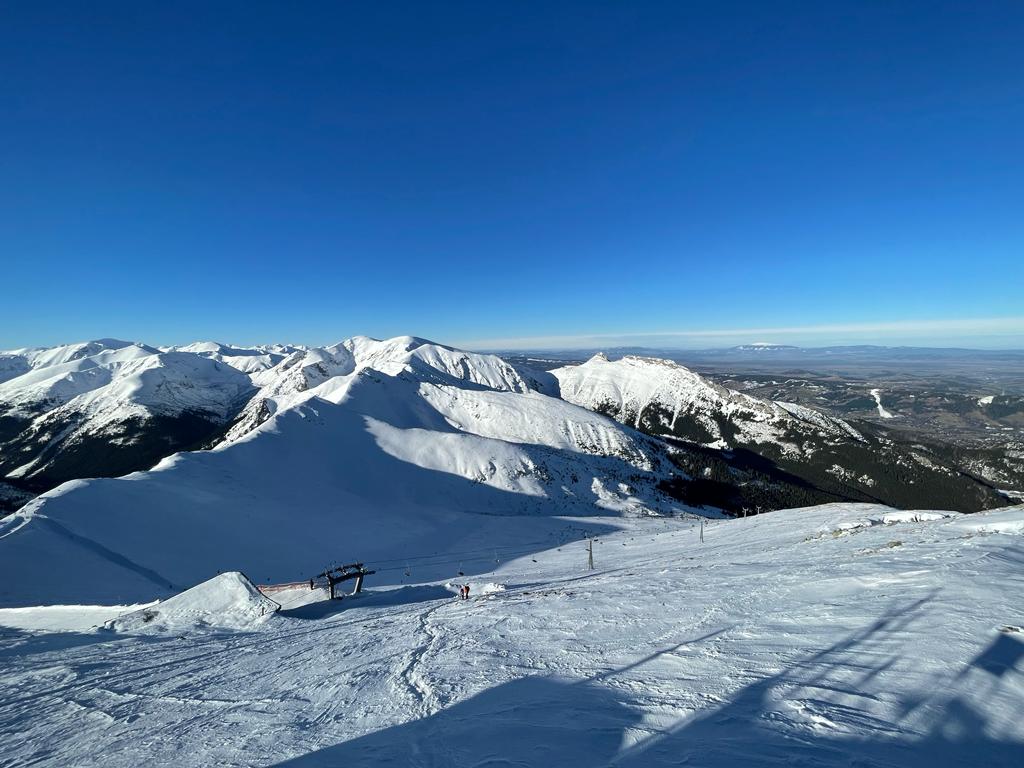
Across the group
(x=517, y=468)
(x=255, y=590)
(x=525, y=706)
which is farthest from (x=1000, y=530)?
(x=517, y=468)

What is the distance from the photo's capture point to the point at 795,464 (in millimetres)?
143500

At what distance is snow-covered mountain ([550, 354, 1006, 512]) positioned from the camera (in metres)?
109

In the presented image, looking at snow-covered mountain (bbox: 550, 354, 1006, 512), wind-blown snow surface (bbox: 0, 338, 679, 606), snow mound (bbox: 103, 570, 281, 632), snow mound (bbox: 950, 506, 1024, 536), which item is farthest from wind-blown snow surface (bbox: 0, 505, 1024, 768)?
snow-covered mountain (bbox: 550, 354, 1006, 512)

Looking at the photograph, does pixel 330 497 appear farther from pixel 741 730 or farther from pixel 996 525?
pixel 741 730

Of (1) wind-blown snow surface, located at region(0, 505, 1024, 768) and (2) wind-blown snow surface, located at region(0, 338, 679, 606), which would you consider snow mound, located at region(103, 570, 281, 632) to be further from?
(2) wind-blown snow surface, located at region(0, 338, 679, 606)

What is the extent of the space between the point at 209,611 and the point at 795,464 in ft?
528

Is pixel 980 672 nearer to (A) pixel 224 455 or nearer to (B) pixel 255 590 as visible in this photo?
(B) pixel 255 590

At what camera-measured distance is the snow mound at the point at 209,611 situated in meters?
17.4

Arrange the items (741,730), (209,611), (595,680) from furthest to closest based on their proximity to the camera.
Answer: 1. (209,611)
2. (595,680)
3. (741,730)

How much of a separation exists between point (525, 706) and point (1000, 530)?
23.9m

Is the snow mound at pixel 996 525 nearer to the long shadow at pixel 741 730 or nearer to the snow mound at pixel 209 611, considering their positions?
the long shadow at pixel 741 730

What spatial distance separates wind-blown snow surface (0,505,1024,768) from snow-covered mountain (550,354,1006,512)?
83750 millimetres

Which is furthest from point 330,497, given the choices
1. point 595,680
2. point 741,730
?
point 741,730

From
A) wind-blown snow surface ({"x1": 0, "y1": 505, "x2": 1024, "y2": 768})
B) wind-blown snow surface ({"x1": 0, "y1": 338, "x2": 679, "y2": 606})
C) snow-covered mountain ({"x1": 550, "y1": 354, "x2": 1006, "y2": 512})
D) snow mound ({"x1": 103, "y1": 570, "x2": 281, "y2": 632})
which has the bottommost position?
snow-covered mountain ({"x1": 550, "y1": 354, "x2": 1006, "y2": 512})
